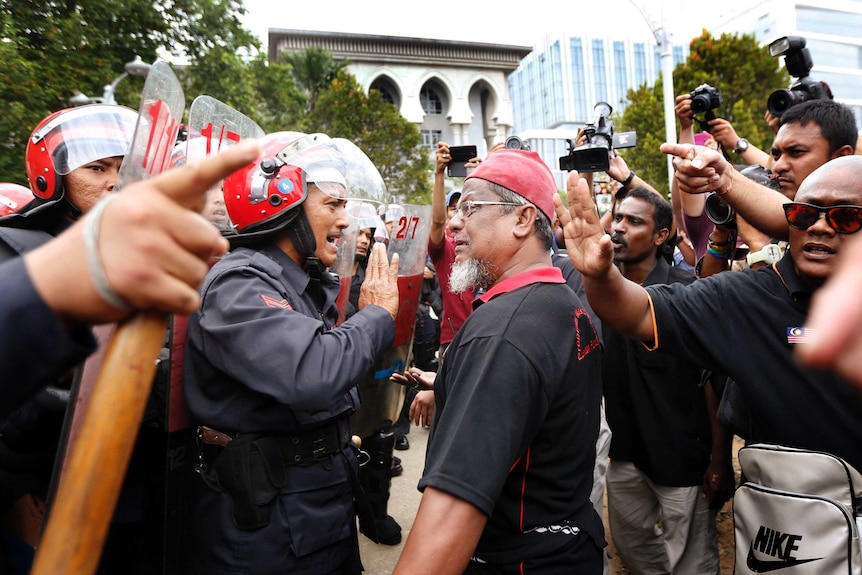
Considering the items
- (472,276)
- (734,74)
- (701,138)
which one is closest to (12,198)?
(472,276)

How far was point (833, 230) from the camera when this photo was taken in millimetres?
1818

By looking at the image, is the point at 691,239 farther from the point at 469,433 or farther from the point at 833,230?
the point at 469,433

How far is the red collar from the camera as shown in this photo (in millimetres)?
2041

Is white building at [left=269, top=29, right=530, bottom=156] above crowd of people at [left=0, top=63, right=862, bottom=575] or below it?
above

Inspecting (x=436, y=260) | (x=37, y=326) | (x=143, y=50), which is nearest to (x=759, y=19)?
(x=143, y=50)

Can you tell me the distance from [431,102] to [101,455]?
179 feet

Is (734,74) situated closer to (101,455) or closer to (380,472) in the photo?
(380,472)

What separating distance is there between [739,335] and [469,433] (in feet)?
3.63

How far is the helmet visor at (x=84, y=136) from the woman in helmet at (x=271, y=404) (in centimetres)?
62

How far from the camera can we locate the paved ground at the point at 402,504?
398 cm

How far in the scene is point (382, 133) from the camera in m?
28.7

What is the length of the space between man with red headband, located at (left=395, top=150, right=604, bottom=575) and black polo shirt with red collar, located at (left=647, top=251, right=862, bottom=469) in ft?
1.14

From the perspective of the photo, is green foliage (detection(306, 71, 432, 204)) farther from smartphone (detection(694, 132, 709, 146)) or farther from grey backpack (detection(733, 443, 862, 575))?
grey backpack (detection(733, 443, 862, 575))

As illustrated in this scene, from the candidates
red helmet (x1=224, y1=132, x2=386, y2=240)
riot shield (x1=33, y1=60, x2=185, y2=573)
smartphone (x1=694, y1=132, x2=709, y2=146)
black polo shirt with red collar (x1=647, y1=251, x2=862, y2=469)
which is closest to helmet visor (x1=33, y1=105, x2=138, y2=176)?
red helmet (x1=224, y1=132, x2=386, y2=240)
